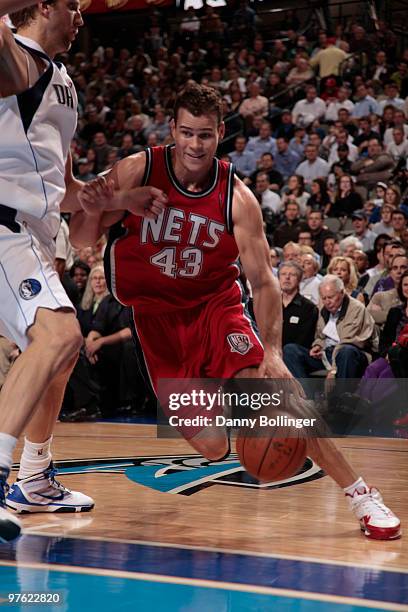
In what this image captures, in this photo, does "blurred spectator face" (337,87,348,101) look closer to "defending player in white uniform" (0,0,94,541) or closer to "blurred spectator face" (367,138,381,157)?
"blurred spectator face" (367,138,381,157)

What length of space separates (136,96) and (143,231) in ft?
42.3

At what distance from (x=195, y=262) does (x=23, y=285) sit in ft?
3.70

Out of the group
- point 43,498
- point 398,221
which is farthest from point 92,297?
point 43,498

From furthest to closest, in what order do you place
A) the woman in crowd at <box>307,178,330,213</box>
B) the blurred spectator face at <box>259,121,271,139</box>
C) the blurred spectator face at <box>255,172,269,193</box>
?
1. the blurred spectator face at <box>259,121,271,139</box>
2. the blurred spectator face at <box>255,172,269,193</box>
3. the woman in crowd at <box>307,178,330,213</box>

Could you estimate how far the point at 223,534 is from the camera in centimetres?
382

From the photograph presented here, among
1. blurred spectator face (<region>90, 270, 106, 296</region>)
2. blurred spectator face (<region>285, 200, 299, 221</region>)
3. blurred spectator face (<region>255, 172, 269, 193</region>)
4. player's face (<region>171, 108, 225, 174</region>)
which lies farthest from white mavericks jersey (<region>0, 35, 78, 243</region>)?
blurred spectator face (<region>255, 172, 269, 193</region>)

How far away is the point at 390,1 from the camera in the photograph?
666 inches

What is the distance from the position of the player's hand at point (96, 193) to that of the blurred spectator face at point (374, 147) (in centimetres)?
811

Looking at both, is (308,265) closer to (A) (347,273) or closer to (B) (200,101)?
(A) (347,273)

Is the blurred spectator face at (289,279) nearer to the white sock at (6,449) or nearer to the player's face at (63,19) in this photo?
the player's face at (63,19)

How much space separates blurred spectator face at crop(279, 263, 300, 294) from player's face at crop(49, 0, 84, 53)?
461 cm

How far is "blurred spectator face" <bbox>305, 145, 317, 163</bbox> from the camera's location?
1197cm

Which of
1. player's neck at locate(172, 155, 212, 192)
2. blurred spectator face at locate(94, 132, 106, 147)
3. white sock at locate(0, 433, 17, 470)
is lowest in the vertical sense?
blurred spectator face at locate(94, 132, 106, 147)

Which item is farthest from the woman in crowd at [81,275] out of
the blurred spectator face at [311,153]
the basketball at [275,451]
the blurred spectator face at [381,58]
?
the blurred spectator face at [381,58]
